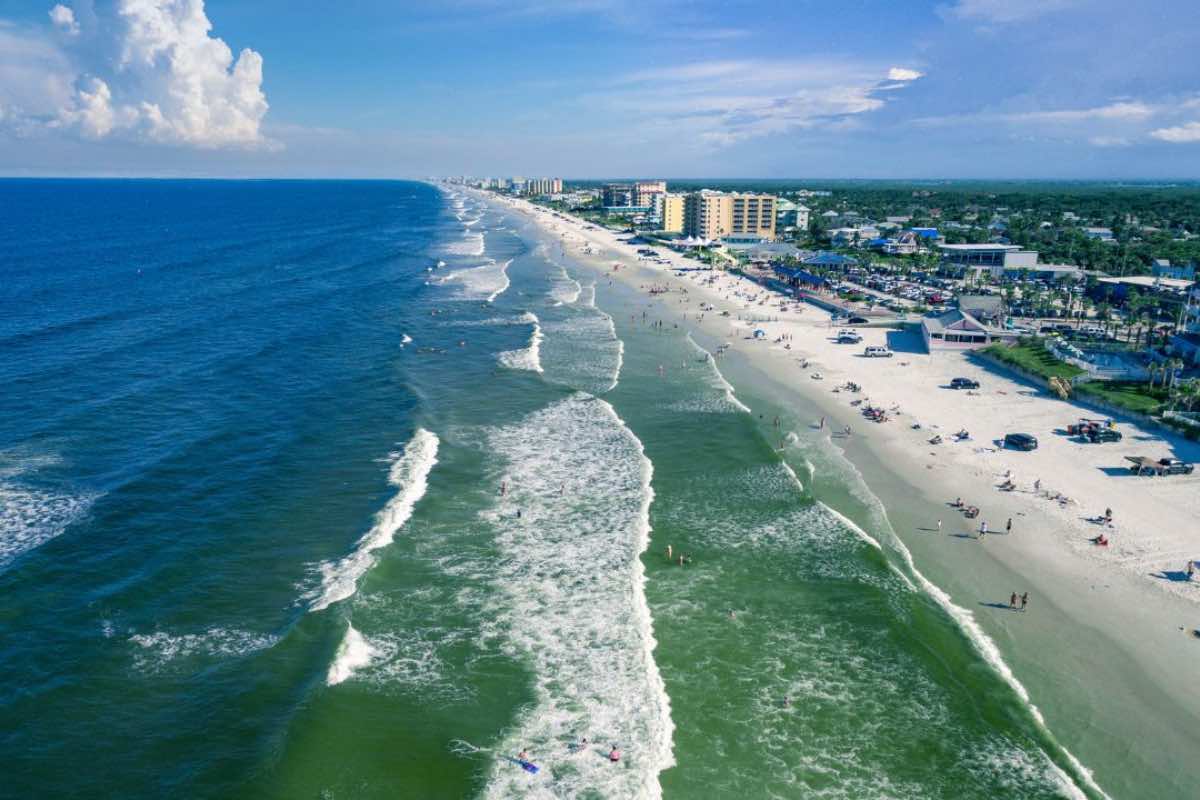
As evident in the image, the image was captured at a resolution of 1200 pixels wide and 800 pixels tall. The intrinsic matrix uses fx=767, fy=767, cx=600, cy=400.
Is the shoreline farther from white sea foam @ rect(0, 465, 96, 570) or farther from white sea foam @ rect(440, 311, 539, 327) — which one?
white sea foam @ rect(0, 465, 96, 570)

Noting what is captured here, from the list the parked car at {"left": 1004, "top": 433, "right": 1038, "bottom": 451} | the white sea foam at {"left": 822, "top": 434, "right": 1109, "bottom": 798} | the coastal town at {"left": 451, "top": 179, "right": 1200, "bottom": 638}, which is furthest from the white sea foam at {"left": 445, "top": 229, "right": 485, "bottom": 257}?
→ the white sea foam at {"left": 822, "top": 434, "right": 1109, "bottom": 798}

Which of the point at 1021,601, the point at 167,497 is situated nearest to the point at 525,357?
the point at 167,497

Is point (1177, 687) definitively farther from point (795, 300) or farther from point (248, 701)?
point (795, 300)

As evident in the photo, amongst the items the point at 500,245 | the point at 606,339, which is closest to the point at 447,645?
the point at 606,339

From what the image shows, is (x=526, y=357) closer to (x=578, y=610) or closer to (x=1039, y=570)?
(x=578, y=610)

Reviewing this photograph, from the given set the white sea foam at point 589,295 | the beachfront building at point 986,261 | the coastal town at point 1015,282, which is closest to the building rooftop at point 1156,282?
the coastal town at point 1015,282

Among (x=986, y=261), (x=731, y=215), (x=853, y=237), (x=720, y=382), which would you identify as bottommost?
(x=720, y=382)
